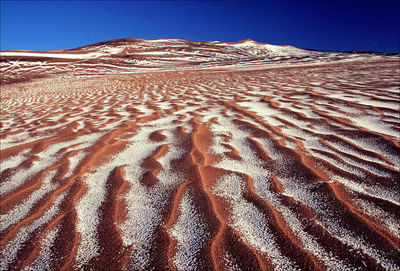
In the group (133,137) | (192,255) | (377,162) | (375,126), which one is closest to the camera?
(192,255)

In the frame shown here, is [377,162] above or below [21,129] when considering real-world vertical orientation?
above

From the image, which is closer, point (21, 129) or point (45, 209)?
point (45, 209)

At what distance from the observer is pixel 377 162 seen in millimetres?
1943

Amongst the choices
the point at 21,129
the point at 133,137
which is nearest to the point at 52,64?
the point at 21,129

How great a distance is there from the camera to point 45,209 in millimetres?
1643

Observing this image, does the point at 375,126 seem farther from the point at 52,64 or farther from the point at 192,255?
the point at 52,64

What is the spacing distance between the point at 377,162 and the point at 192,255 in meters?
1.69

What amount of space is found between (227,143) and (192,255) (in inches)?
60.8

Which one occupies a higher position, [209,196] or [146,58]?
[146,58]

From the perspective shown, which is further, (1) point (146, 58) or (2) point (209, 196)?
(1) point (146, 58)

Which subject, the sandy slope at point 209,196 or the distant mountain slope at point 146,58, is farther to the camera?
the distant mountain slope at point 146,58

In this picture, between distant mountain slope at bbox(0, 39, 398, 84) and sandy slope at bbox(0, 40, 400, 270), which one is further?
distant mountain slope at bbox(0, 39, 398, 84)

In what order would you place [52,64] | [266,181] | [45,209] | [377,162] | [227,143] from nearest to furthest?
[45,209] → [266,181] → [377,162] → [227,143] → [52,64]

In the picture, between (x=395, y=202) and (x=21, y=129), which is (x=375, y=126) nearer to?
(x=395, y=202)
